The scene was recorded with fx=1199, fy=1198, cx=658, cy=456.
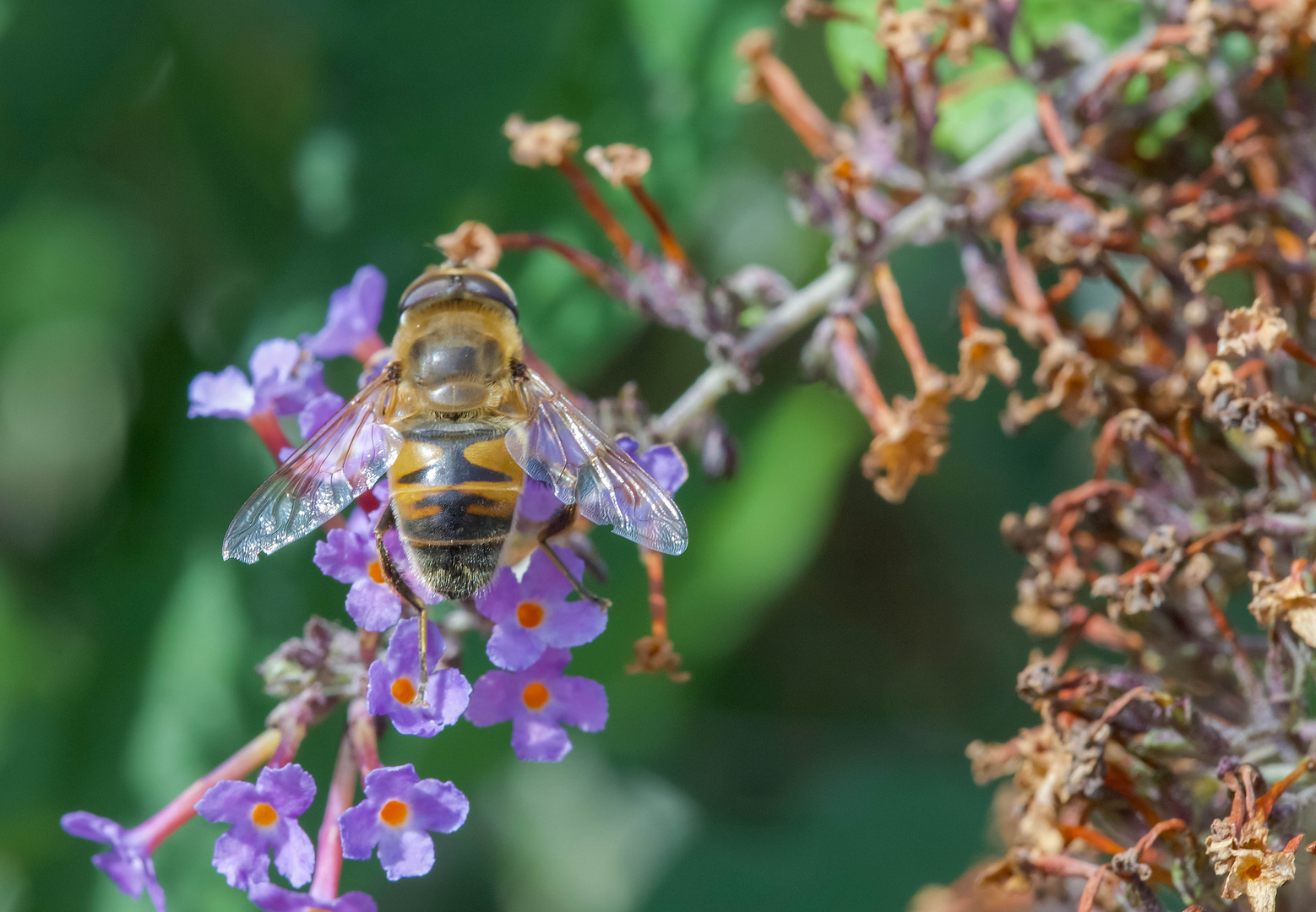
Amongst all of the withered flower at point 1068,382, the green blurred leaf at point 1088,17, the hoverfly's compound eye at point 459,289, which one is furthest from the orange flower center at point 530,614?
the green blurred leaf at point 1088,17

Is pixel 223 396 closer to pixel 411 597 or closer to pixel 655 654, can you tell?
pixel 411 597

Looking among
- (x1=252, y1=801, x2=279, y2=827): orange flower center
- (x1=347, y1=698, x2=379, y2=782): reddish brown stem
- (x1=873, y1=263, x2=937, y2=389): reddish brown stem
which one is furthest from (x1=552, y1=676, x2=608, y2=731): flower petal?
(x1=873, y1=263, x2=937, y2=389): reddish brown stem

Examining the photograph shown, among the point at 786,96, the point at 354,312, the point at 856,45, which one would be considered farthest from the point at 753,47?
the point at 354,312

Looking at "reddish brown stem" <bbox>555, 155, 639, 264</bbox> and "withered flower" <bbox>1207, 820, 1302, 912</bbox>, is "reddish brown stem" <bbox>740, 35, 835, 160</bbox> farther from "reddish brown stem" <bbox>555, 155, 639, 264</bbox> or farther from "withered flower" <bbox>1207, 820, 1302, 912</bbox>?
"withered flower" <bbox>1207, 820, 1302, 912</bbox>

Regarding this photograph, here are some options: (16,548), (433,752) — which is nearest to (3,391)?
(16,548)

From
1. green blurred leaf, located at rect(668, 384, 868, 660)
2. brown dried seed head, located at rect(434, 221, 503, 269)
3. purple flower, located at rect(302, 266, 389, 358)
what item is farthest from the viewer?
green blurred leaf, located at rect(668, 384, 868, 660)
